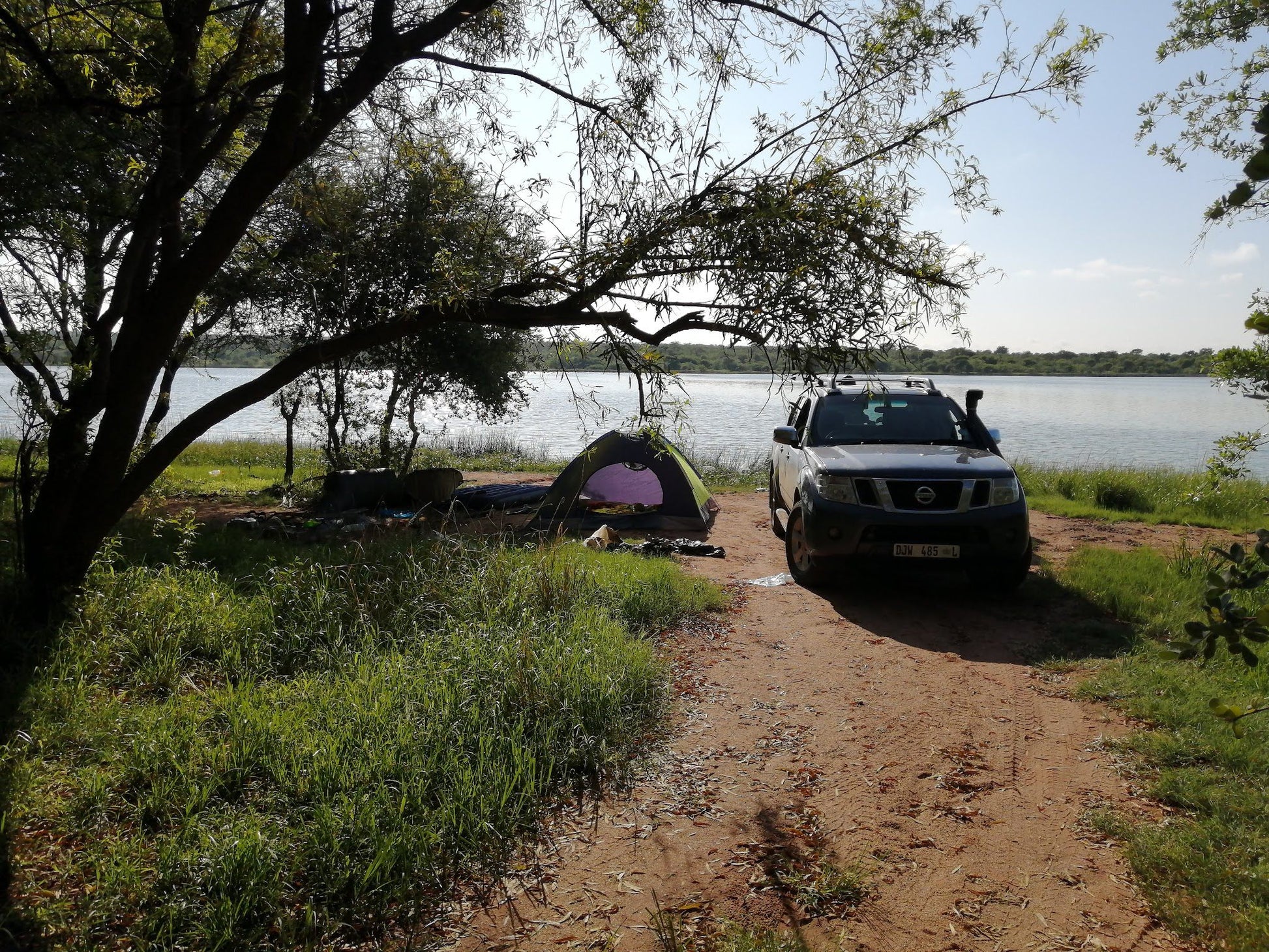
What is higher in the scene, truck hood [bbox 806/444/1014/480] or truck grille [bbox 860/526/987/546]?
truck hood [bbox 806/444/1014/480]

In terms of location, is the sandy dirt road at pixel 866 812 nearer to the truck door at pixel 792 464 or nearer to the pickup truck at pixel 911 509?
the pickup truck at pixel 911 509

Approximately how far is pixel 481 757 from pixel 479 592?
2.55 m

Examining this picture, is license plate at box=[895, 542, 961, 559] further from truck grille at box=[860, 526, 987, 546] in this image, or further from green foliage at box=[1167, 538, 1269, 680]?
green foliage at box=[1167, 538, 1269, 680]

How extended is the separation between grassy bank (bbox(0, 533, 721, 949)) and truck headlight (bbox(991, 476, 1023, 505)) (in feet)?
9.81

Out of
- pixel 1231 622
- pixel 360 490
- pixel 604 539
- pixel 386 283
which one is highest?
pixel 386 283

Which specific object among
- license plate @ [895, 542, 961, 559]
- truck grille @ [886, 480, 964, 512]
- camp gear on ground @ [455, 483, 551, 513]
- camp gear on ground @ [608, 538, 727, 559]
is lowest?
camp gear on ground @ [608, 538, 727, 559]

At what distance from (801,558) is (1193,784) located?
450 centimetres

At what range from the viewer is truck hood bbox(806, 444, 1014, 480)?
7352 mm

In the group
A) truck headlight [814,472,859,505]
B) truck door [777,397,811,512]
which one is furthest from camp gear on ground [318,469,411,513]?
truck headlight [814,472,859,505]

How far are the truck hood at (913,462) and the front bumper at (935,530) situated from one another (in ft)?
1.03

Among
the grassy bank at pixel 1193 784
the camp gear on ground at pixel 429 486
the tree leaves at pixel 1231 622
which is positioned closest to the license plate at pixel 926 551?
the grassy bank at pixel 1193 784

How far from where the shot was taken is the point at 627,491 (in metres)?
12.2

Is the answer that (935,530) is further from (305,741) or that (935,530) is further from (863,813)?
(305,741)

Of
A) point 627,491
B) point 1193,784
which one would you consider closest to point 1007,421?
point 627,491
